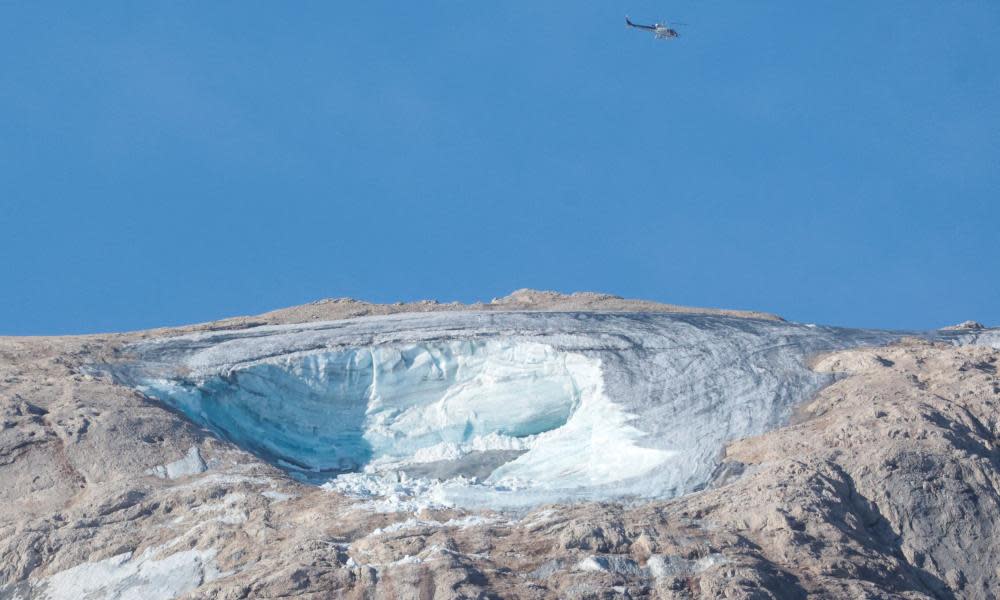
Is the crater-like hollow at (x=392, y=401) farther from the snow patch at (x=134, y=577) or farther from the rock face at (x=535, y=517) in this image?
the snow patch at (x=134, y=577)

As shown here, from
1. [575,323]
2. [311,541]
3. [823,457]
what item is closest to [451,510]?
[311,541]

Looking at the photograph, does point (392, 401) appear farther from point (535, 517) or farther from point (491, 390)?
point (535, 517)

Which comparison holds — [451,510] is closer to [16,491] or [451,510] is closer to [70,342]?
[16,491]

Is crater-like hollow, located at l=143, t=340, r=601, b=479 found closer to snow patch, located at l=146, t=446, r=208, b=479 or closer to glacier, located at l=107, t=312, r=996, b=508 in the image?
glacier, located at l=107, t=312, r=996, b=508

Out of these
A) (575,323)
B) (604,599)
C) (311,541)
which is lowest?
(604,599)

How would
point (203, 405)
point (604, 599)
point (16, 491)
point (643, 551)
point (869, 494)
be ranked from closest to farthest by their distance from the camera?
point (604, 599) < point (643, 551) < point (869, 494) < point (16, 491) < point (203, 405)

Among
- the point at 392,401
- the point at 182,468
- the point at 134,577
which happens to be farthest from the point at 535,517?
the point at 392,401
